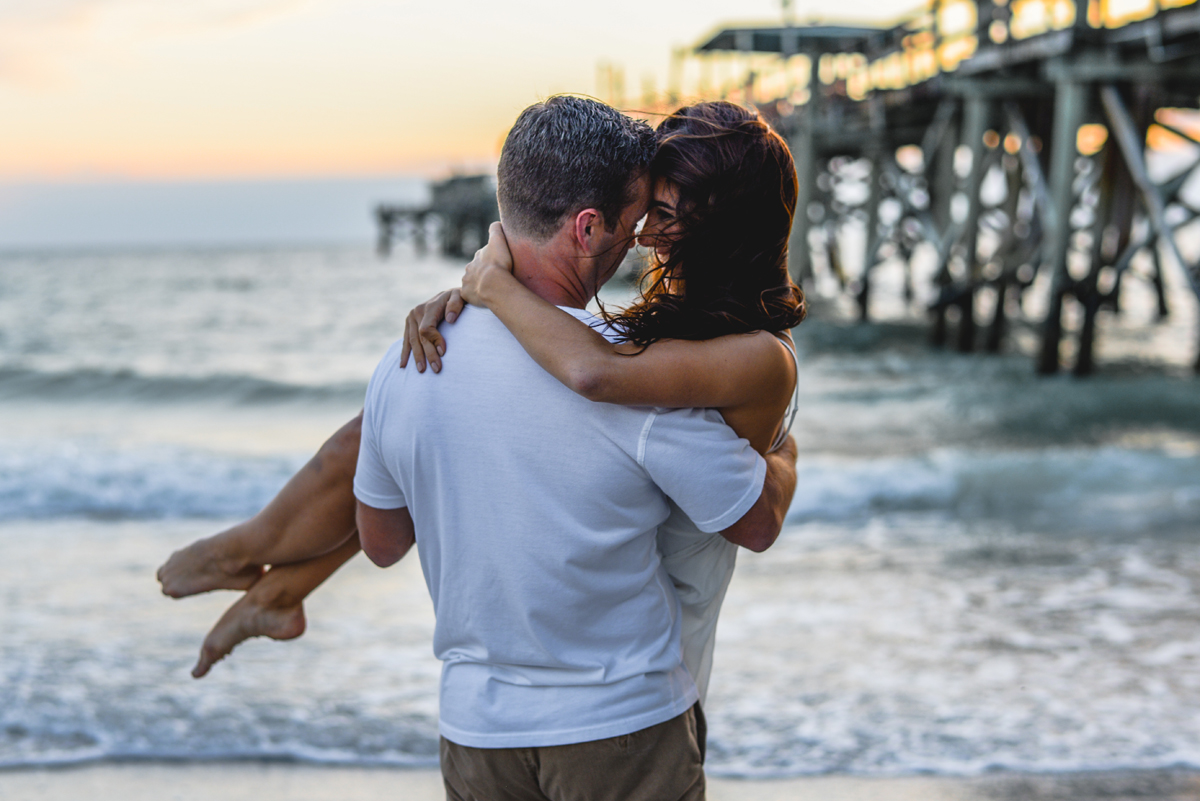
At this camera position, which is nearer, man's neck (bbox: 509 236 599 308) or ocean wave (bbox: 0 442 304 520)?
man's neck (bbox: 509 236 599 308)

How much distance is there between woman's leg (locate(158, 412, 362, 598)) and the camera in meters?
1.86

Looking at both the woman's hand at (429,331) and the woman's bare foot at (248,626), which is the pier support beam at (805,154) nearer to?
the woman's bare foot at (248,626)

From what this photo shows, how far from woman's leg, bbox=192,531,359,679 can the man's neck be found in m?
1.01

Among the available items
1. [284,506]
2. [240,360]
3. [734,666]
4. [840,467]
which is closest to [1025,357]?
[840,467]

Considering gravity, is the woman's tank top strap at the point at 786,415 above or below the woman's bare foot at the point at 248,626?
above

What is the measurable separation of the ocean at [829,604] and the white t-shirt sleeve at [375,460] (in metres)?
1.81

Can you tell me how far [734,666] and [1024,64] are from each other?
8268 mm

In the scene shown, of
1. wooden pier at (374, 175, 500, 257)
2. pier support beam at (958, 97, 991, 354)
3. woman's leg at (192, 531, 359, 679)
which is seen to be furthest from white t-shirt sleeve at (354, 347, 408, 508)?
wooden pier at (374, 175, 500, 257)

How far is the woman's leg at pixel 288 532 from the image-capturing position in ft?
6.12

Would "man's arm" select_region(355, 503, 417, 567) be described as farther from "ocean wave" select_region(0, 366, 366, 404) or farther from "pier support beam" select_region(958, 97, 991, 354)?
"ocean wave" select_region(0, 366, 366, 404)

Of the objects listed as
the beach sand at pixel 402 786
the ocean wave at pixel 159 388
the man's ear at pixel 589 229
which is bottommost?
the ocean wave at pixel 159 388

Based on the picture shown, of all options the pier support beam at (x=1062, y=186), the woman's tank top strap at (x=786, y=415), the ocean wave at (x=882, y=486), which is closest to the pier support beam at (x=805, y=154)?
the pier support beam at (x=1062, y=186)

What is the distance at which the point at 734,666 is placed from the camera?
365cm

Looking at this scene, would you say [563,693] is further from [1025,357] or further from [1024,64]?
[1025,357]
